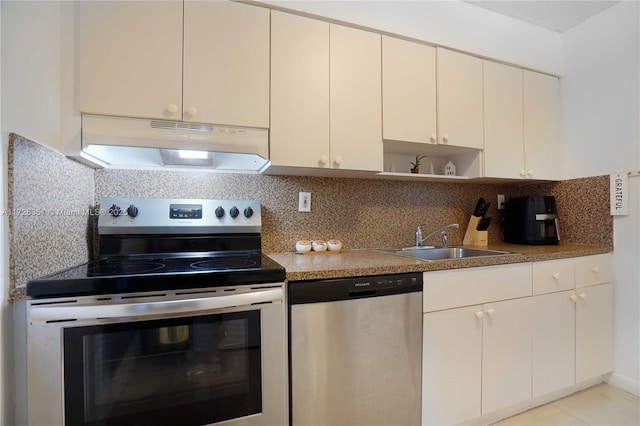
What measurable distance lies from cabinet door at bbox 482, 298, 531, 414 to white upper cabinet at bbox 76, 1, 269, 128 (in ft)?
5.03

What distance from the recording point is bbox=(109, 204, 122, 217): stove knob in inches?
54.1

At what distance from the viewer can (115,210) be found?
54.2 inches

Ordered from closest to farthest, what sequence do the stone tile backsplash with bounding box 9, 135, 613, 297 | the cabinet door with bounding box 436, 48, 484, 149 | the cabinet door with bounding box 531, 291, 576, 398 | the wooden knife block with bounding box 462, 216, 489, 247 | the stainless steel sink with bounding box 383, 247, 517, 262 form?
1. the stone tile backsplash with bounding box 9, 135, 613, 297
2. the cabinet door with bounding box 531, 291, 576, 398
3. the cabinet door with bounding box 436, 48, 484, 149
4. the stainless steel sink with bounding box 383, 247, 517, 262
5. the wooden knife block with bounding box 462, 216, 489, 247

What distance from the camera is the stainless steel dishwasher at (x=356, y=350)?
1.13m

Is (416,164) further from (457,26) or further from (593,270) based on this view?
(593,270)

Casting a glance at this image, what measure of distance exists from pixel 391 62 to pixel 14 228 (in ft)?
5.74

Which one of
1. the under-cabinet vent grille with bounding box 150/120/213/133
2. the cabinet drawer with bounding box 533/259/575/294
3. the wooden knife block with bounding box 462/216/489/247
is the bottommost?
the cabinet drawer with bounding box 533/259/575/294

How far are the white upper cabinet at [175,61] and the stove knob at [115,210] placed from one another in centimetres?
46

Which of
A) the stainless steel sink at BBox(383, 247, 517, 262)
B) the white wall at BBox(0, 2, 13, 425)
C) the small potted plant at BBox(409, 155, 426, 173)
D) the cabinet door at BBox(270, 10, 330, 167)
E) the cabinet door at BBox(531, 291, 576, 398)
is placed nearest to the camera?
the white wall at BBox(0, 2, 13, 425)

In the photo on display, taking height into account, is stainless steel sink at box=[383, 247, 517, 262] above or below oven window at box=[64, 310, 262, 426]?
above

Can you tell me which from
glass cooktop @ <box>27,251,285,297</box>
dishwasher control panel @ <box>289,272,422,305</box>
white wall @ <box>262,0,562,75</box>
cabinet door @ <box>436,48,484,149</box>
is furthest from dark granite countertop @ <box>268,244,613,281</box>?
white wall @ <box>262,0,562,75</box>

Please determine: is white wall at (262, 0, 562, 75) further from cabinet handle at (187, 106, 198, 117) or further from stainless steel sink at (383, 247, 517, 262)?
stainless steel sink at (383, 247, 517, 262)

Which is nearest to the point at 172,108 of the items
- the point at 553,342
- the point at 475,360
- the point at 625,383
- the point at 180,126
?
the point at 180,126

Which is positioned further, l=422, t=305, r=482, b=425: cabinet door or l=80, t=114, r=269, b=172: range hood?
l=422, t=305, r=482, b=425: cabinet door
